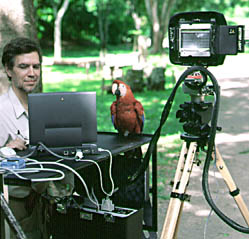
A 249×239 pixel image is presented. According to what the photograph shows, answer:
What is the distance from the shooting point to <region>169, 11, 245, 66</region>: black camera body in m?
2.88

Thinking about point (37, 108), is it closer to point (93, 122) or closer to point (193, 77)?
point (93, 122)

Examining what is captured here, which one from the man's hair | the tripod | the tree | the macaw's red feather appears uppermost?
the tree

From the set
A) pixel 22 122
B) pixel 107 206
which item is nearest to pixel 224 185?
pixel 107 206

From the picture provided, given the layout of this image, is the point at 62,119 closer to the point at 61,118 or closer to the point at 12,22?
the point at 61,118

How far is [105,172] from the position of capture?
3506mm

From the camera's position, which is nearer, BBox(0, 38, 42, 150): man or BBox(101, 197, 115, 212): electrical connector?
BBox(101, 197, 115, 212): electrical connector

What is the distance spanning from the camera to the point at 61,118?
2934 mm

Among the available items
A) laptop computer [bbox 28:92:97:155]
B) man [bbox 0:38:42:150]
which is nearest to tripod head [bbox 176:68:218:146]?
laptop computer [bbox 28:92:97:155]

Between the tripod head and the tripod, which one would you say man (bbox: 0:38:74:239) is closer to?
the tripod

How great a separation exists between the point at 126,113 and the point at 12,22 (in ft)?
6.34

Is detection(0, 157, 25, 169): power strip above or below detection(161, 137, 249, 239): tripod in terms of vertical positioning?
above

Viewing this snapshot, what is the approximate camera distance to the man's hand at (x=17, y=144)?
3080 mm

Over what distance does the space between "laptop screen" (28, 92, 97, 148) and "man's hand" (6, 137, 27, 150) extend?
0.18 metres

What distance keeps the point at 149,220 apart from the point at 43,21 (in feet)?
116
